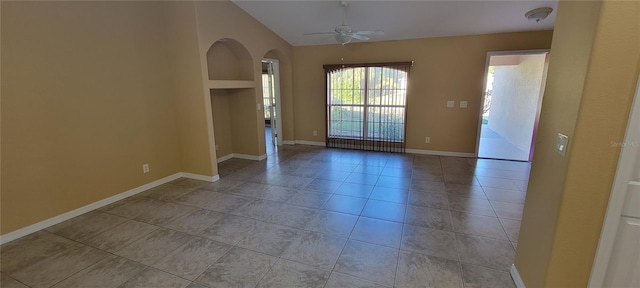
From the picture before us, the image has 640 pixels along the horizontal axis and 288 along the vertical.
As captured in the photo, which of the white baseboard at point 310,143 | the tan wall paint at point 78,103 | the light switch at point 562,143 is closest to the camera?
the light switch at point 562,143

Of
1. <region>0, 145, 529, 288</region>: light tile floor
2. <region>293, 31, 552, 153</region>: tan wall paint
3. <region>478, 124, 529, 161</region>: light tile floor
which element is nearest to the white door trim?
<region>293, 31, 552, 153</region>: tan wall paint

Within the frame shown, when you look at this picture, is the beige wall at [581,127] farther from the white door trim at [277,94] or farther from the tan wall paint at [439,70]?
the white door trim at [277,94]

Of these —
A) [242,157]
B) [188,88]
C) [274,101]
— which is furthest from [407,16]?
[242,157]

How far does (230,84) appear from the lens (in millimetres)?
4453

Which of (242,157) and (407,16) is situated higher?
(407,16)

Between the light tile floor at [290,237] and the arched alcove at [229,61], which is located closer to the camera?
the light tile floor at [290,237]

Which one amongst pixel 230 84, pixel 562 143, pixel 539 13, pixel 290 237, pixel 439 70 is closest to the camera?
pixel 562 143

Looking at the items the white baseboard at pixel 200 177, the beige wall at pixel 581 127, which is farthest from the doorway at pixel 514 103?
the white baseboard at pixel 200 177

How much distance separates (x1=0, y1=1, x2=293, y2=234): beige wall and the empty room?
2 centimetres

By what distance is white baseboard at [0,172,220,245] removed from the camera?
264cm

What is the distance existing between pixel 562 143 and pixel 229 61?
4892 mm

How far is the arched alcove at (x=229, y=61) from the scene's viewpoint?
4.66 m

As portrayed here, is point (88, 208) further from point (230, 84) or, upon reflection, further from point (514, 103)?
point (514, 103)

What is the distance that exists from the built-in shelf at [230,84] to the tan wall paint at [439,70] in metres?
1.94
